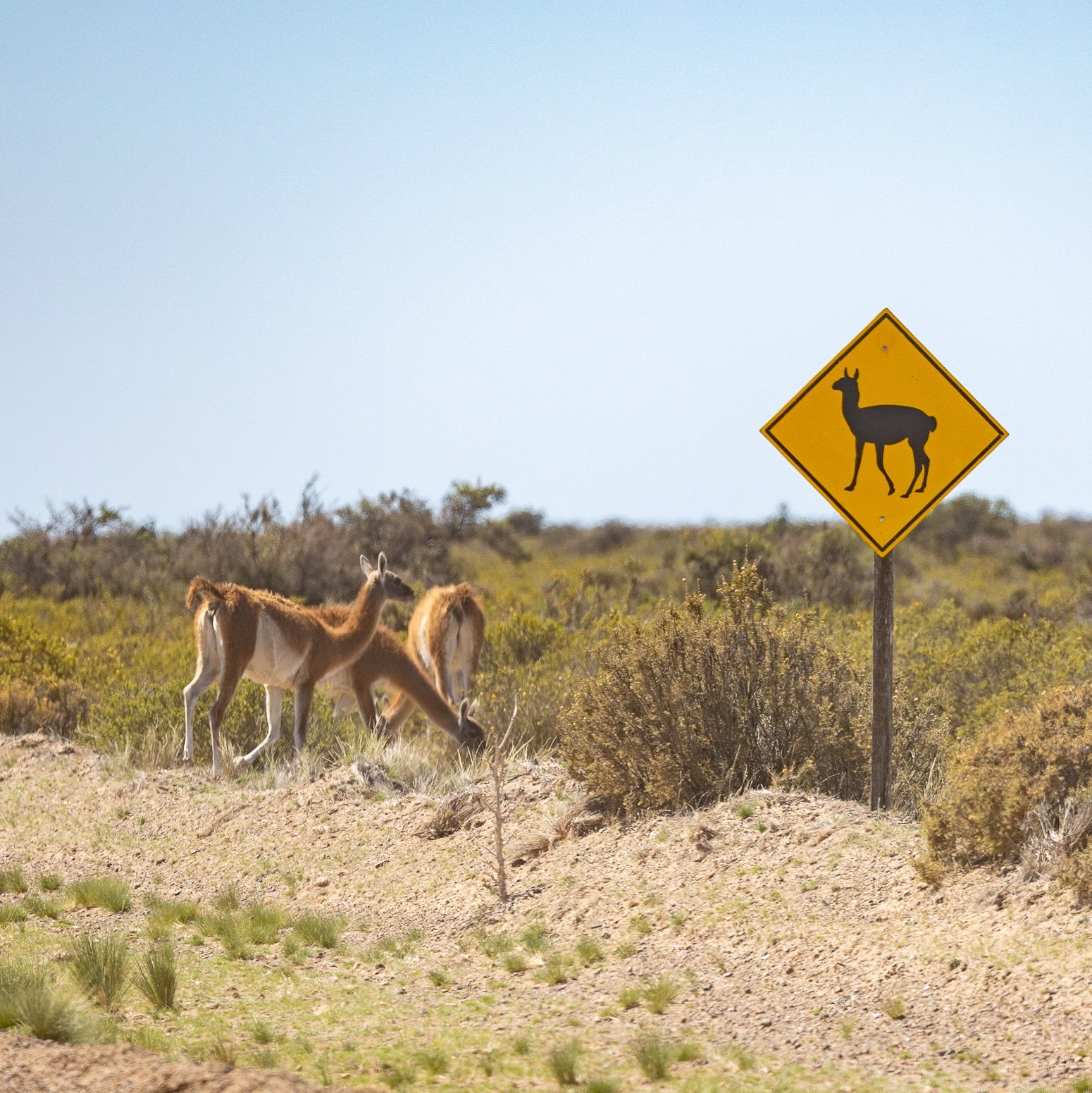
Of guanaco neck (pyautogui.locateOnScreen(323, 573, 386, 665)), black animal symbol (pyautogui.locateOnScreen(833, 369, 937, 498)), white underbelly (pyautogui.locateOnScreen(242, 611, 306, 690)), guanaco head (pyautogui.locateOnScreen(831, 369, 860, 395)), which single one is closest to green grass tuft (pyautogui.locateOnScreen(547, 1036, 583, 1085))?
black animal symbol (pyautogui.locateOnScreen(833, 369, 937, 498))

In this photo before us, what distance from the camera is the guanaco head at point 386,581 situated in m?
14.9

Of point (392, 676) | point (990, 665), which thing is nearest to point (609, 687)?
point (392, 676)

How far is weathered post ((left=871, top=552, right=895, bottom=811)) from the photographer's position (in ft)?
30.8

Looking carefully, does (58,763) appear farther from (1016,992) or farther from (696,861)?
(1016,992)

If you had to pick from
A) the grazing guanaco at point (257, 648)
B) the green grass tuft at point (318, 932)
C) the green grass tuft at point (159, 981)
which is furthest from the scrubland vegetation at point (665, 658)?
the green grass tuft at point (159, 981)

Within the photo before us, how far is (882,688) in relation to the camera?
370 inches

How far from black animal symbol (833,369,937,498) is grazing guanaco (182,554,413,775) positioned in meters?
6.38

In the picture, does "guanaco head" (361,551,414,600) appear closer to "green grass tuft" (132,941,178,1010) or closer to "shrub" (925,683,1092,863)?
"green grass tuft" (132,941,178,1010)

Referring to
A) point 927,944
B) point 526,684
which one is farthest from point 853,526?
point 526,684

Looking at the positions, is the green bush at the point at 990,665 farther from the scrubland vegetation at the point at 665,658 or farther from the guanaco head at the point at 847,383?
the guanaco head at the point at 847,383

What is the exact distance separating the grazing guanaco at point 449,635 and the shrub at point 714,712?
5.72 m

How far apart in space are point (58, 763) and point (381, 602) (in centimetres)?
366

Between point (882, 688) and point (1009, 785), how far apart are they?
65.7 inches

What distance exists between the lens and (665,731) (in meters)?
9.99
